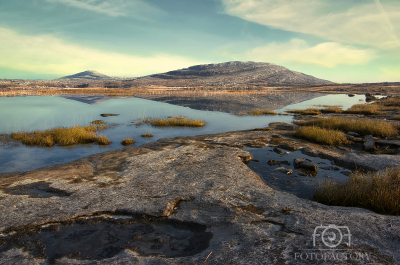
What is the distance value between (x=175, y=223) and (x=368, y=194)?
5.01 meters

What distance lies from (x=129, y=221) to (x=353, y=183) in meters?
6.30

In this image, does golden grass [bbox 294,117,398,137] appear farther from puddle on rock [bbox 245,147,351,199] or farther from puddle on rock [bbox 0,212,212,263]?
puddle on rock [bbox 0,212,212,263]

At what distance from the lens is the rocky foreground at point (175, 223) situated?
392cm

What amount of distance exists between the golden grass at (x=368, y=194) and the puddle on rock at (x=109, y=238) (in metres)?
3.87

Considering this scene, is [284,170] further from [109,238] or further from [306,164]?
[109,238]

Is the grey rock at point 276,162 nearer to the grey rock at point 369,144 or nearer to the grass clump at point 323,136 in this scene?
the grass clump at point 323,136

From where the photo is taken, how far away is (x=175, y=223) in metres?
5.30

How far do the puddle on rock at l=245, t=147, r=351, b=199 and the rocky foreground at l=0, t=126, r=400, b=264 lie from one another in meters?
1.30

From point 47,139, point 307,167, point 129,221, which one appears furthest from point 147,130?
point 129,221

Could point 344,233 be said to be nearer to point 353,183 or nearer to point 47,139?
point 353,183

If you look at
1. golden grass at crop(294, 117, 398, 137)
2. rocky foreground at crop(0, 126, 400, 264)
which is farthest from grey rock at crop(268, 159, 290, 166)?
golden grass at crop(294, 117, 398, 137)

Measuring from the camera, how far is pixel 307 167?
9938mm

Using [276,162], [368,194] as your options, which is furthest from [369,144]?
[368,194]
